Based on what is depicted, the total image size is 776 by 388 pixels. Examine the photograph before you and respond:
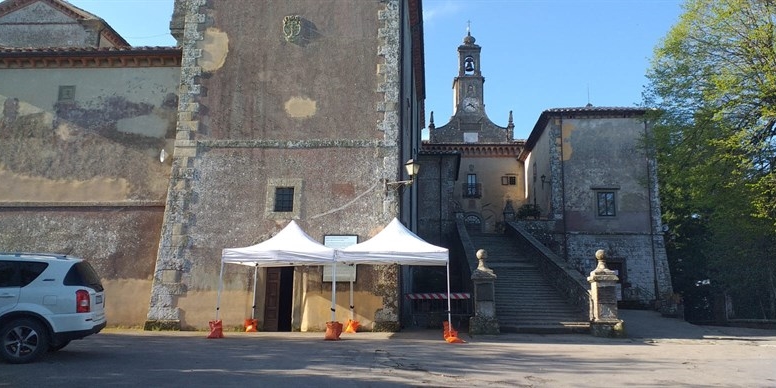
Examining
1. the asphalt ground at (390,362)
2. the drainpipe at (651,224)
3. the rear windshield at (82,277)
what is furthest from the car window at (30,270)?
the drainpipe at (651,224)

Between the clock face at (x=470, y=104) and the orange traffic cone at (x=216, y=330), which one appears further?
the clock face at (x=470, y=104)

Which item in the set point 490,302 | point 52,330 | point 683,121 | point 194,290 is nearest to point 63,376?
point 52,330

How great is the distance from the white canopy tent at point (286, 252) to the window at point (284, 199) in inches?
48.1

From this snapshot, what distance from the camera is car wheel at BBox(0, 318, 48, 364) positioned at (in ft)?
25.9

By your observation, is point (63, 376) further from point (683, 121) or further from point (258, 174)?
point (683, 121)

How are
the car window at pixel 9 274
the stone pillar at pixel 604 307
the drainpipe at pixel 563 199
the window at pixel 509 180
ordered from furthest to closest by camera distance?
1. the window at pixel 509 180
2. the drainpipe at pixel 563 199
3. the stone pillar at pixel 604 307
4. the car window at pixel 9 274

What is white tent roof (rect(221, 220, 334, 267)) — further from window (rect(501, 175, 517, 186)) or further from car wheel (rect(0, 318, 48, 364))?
window (rect(501, 175, 517, 186))

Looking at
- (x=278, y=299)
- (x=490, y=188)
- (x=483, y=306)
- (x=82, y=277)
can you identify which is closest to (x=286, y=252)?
(x=278, y=299)

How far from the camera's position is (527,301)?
52.9 feet

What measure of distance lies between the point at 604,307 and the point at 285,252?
25.9ft

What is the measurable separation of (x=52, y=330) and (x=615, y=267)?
2210 centimetres

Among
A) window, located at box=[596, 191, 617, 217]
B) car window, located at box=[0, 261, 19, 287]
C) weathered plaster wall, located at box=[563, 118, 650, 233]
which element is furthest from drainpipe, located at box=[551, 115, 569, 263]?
car window, located at box=[0, 261, 19, 287]

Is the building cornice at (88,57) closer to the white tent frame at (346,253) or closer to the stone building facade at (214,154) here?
the stone building facade at (214,154)

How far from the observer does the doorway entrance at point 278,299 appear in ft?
46.5
